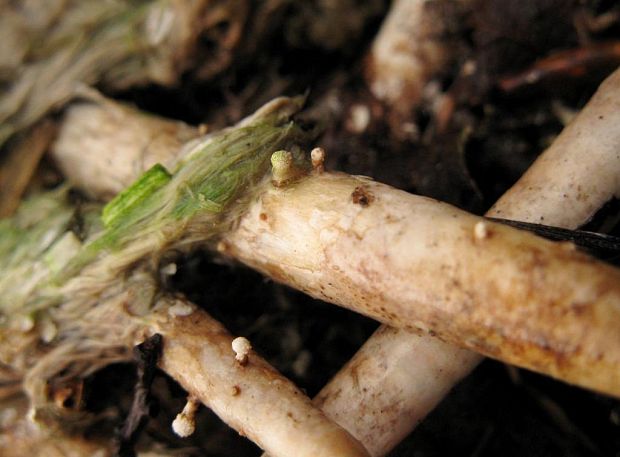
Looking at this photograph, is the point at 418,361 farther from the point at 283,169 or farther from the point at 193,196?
the point at 193,196

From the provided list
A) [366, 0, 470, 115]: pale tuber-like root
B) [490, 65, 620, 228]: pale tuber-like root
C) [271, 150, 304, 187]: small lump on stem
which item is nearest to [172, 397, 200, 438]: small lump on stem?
[271, 150, 304, 187]: small lump on stem

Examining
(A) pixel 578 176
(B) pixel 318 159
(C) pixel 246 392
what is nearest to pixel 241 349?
(C) pixel 246 392

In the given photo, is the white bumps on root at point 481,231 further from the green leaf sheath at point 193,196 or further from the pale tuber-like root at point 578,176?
the green leaf sheath at point 193,196

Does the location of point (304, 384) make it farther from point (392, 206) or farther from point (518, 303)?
point (518, 303)

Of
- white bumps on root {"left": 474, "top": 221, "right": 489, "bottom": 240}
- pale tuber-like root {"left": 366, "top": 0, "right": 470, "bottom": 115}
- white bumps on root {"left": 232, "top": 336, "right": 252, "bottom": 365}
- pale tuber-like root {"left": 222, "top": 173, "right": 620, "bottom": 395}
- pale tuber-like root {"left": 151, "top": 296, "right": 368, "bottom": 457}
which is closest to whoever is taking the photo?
pale tuber-like root {"left": 222, "top": 173, "right": 620, "bottom": 395}

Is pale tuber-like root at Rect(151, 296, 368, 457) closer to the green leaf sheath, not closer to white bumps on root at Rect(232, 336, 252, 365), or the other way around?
white bumps on root at Rect(232, 336, 252, 365)
